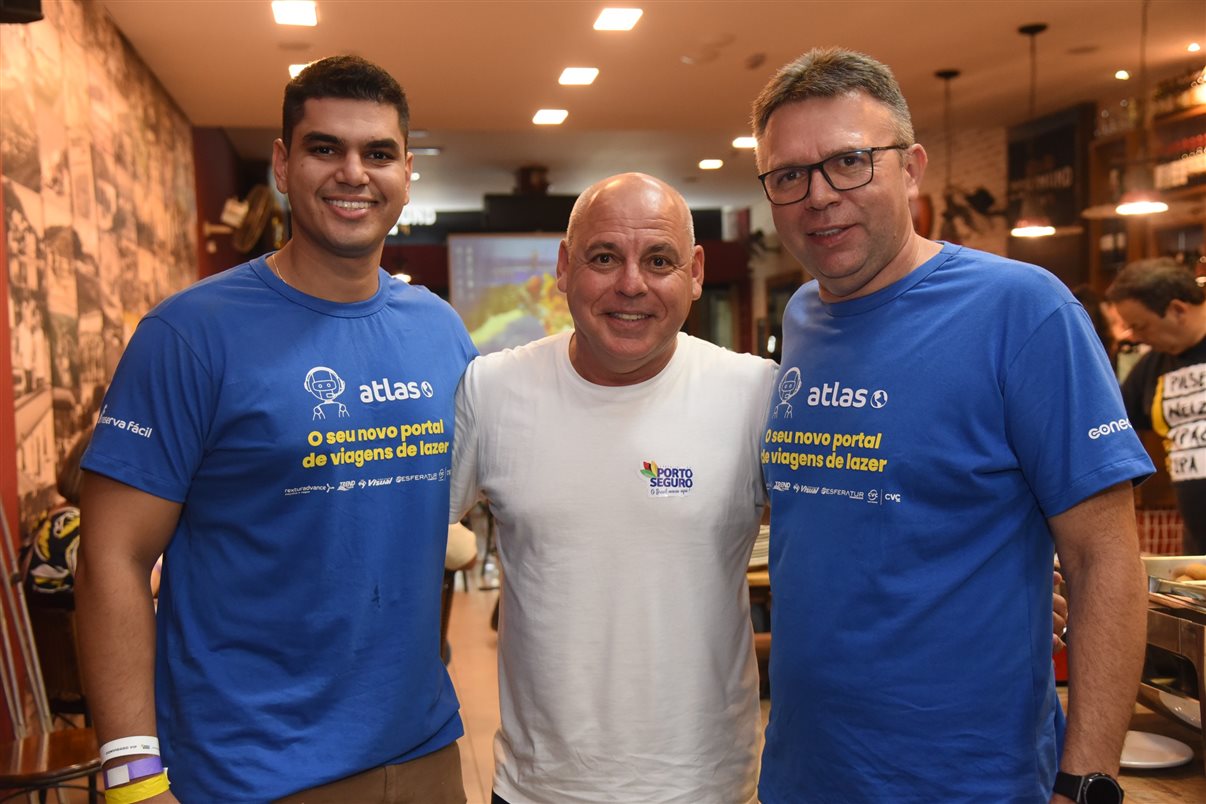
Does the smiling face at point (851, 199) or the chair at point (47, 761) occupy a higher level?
the smiling face at point (851, 199)

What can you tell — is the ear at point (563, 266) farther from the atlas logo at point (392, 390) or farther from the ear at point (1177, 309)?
A: the ear at point (1177, 309)

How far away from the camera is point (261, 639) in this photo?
5.84 feet

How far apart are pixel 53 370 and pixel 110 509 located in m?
3.06

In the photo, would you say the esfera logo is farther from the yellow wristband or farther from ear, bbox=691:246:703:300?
the yellow wristband

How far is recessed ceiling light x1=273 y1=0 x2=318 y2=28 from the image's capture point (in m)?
5.78

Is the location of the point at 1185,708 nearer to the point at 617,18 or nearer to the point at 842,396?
the point at 842,396

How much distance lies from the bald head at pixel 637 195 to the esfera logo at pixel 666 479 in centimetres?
45

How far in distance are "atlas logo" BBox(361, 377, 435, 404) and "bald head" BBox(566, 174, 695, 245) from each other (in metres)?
0.42

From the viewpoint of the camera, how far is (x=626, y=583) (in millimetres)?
1910

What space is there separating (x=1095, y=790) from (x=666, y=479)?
0.83 meters

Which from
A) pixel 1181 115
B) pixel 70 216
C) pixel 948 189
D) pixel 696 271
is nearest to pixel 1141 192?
pixel 1181 115

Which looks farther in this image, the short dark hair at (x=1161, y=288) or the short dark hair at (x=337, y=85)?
the short dark hair at (x=1161, y=288)

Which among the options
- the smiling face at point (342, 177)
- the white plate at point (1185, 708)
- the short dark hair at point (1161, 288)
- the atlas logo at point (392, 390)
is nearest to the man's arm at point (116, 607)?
the atlas logo at point (392, 390)

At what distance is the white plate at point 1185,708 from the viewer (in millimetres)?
2146
